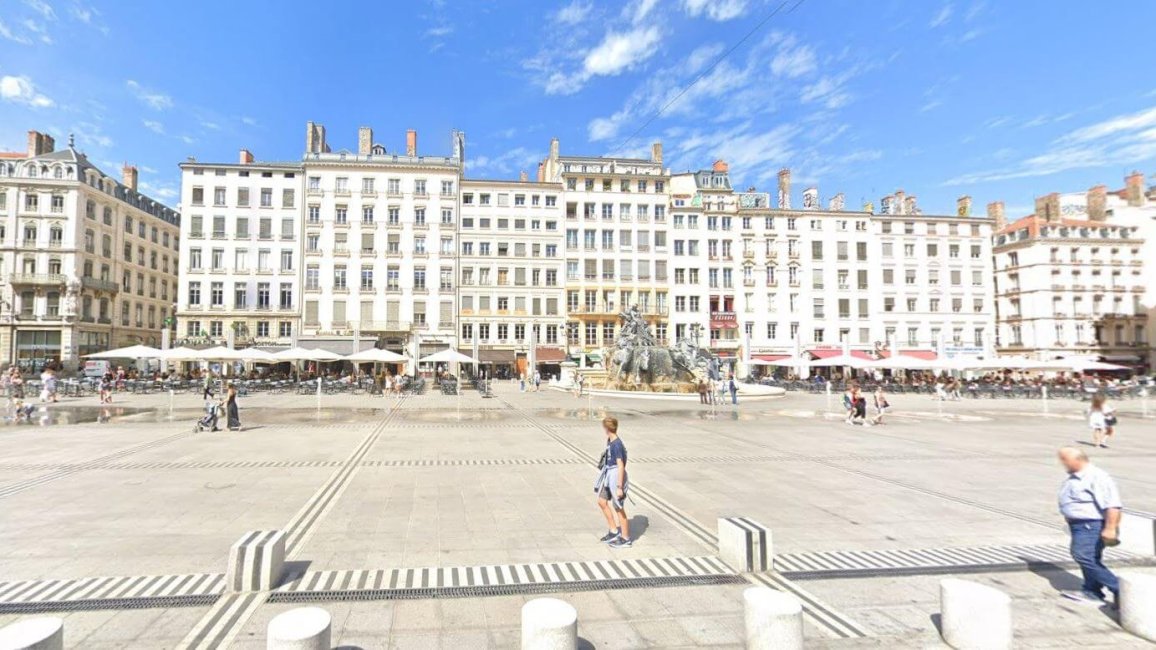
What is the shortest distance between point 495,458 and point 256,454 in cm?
514

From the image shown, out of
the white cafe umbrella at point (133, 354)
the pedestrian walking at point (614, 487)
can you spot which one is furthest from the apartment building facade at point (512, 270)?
the pedestrian walking at point (614, 487)

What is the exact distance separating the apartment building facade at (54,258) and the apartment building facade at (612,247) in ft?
130

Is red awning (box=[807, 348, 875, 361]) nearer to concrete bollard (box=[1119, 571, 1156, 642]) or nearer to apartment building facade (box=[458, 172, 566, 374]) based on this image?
apartment building facade (box=[458, 172, 566, 374])

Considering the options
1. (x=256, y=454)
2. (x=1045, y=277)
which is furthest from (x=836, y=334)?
(x=256, y=454)

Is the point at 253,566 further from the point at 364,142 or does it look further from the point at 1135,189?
the point at 1135,189

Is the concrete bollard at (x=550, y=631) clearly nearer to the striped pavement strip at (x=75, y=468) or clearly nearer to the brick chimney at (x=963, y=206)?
the striped pavement strip at (x=75, y=468)

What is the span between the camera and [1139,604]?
4.02 m

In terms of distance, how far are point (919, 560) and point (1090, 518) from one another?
5.02 feet

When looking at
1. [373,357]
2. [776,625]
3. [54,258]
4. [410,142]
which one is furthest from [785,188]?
[54,258]

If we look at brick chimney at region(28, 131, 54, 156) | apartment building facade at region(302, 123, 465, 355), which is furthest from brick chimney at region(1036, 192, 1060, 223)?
brick chimney at region(28, 131, 54, 156)

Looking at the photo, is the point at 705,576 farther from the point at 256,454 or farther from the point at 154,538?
the point at 256,454

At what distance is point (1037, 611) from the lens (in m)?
4.50

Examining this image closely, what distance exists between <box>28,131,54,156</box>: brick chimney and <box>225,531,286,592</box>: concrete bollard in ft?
199

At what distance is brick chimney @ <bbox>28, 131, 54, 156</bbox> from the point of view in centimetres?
4475
